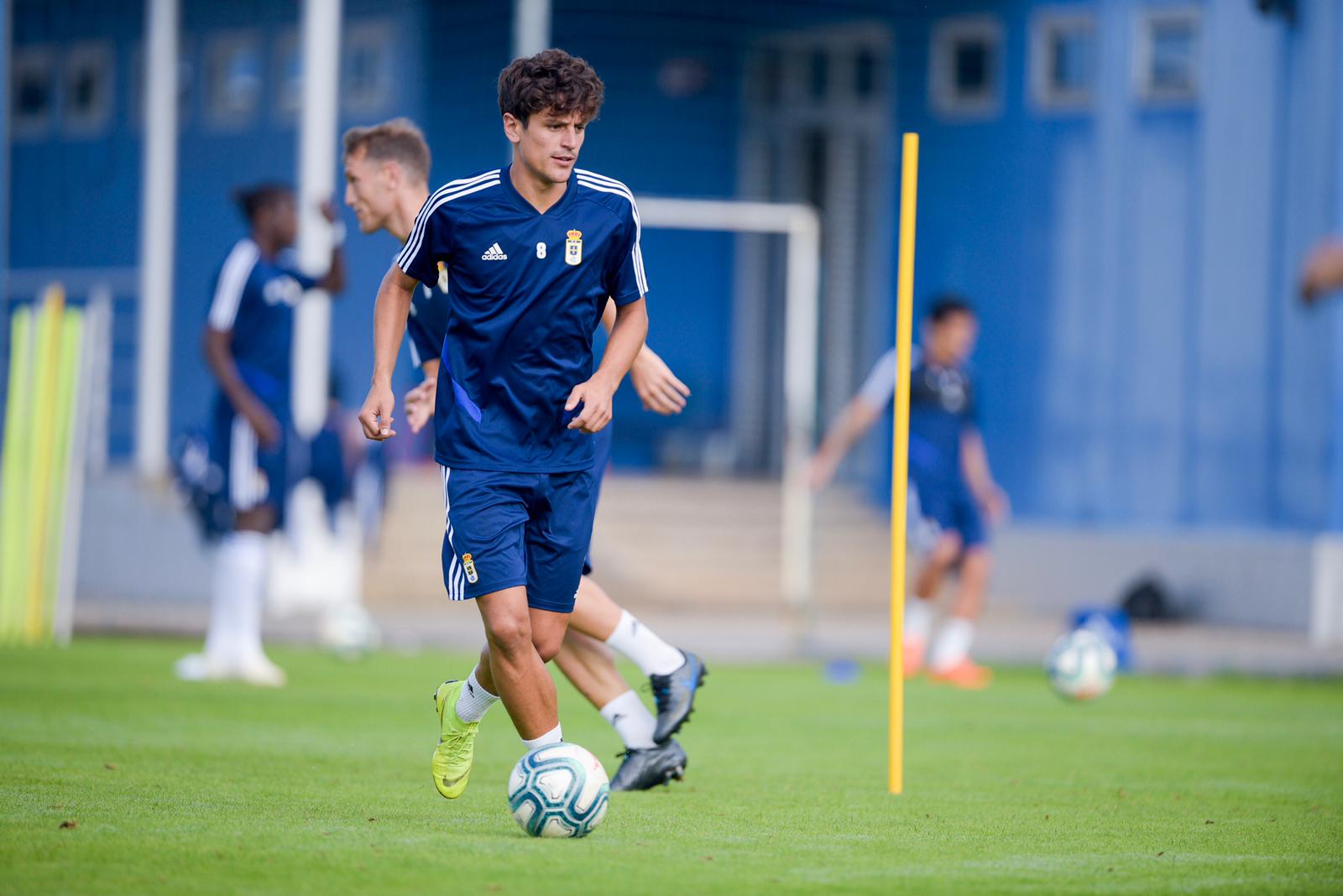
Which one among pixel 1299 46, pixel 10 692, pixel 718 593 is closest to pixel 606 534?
pixel 718 593

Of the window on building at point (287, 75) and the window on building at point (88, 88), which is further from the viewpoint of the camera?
the window on building at point (88, 88)

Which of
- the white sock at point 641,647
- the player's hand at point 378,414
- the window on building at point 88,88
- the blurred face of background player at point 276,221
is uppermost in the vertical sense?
the window on building at point 88,88

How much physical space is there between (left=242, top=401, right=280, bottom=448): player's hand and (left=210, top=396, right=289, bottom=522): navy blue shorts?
55mm

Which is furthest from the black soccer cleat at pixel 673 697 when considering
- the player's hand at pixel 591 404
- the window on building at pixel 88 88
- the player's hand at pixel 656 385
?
the window on building at pixel 88 88

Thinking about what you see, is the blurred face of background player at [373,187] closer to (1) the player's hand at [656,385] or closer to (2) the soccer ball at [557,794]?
(1) the player's hand at [656,385]

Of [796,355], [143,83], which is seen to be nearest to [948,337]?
[796,355]

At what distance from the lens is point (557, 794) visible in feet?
18.3

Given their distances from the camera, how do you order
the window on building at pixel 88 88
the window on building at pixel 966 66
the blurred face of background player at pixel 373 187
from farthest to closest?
the window on building at pixel 88 88, the window on building at pixel 966 66, the blurred face of background player at pixel 373 187

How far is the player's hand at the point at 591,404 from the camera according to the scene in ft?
18.8

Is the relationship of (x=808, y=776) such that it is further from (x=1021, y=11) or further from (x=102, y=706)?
(x=1021, y=11)

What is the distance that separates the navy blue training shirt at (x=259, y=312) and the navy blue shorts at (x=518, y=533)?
527 cm

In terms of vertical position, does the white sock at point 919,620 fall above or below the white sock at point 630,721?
below

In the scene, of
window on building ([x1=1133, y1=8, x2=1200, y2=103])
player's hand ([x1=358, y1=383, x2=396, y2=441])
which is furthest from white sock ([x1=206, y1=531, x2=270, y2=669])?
window on building ([x1=1133, y1=8, x2=1200, y2=103])

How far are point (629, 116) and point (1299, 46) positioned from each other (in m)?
6.87
